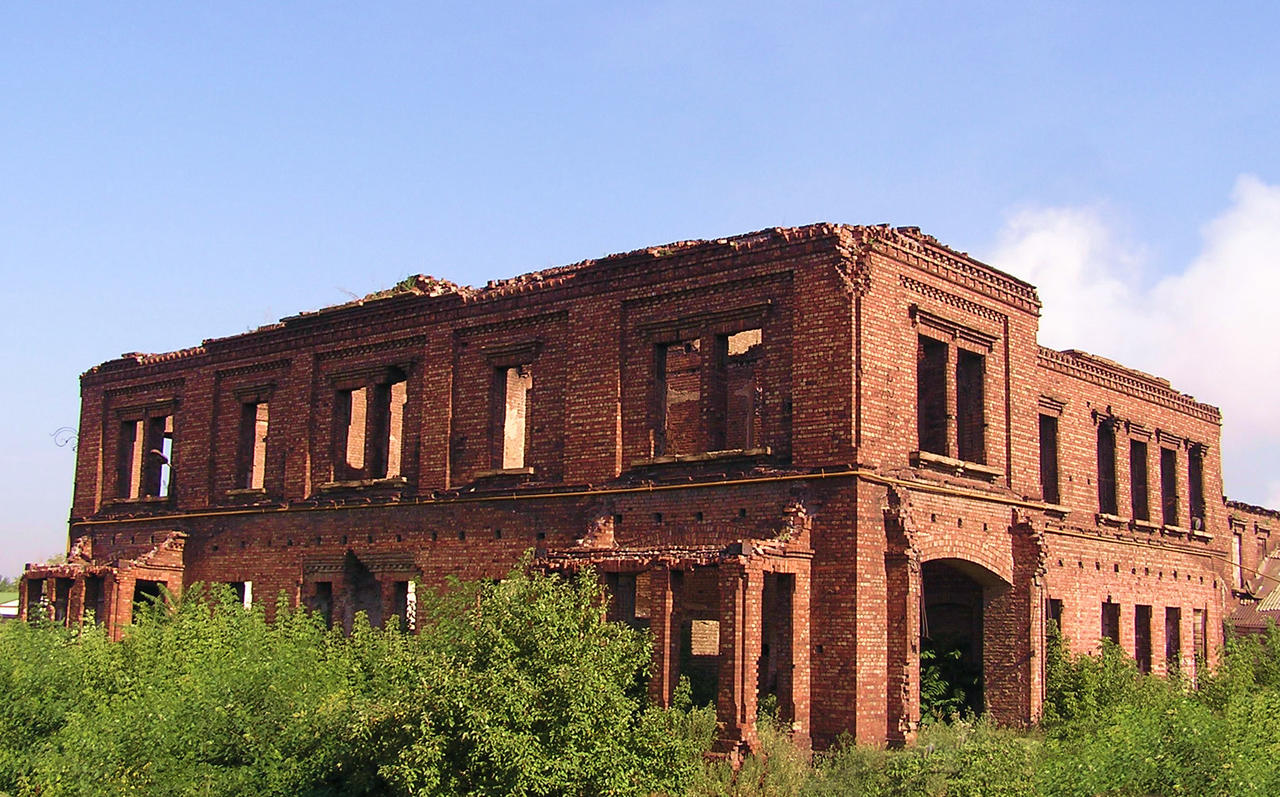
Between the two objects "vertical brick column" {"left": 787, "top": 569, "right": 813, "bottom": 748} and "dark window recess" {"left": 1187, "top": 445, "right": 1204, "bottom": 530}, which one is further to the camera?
"dark window recess" {"left": 1187, "top": 445, "right": 1204, "bottom": 530}

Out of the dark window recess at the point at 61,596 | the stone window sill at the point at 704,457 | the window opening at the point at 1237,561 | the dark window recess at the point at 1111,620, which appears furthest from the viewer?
the window opening at the point at 1237,561

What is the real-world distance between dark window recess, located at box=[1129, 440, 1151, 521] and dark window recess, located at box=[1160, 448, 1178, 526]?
25.2 inches

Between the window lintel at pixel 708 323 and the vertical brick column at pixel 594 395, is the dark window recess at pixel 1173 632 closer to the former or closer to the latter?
the window lintel at pixel 708 323

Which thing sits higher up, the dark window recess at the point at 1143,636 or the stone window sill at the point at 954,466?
the stone window sill at the point at 954,466

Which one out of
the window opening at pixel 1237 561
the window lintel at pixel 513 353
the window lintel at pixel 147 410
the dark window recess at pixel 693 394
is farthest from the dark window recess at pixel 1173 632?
the window lintel at pixel 147 410

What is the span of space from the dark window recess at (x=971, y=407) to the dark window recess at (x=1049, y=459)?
15.0ft

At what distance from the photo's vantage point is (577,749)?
47.9 ft

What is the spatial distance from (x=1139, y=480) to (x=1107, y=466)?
1.39 metres

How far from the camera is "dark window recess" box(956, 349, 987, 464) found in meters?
20.0

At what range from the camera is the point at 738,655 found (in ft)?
53.4

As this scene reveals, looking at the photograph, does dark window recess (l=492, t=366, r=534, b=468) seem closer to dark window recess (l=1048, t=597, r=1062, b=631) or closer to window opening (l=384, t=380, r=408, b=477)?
window opening (l=384, t=380, r=408, b=477)

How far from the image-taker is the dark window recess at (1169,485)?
1091 inches

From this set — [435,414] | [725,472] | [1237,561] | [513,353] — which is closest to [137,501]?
[435,414]

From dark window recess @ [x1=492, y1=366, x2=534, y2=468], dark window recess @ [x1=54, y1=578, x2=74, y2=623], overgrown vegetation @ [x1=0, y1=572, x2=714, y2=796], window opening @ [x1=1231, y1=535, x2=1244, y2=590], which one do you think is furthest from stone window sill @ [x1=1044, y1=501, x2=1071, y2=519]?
dark window recess @ [x1=54, y1=578, x2=74, y2=623]
